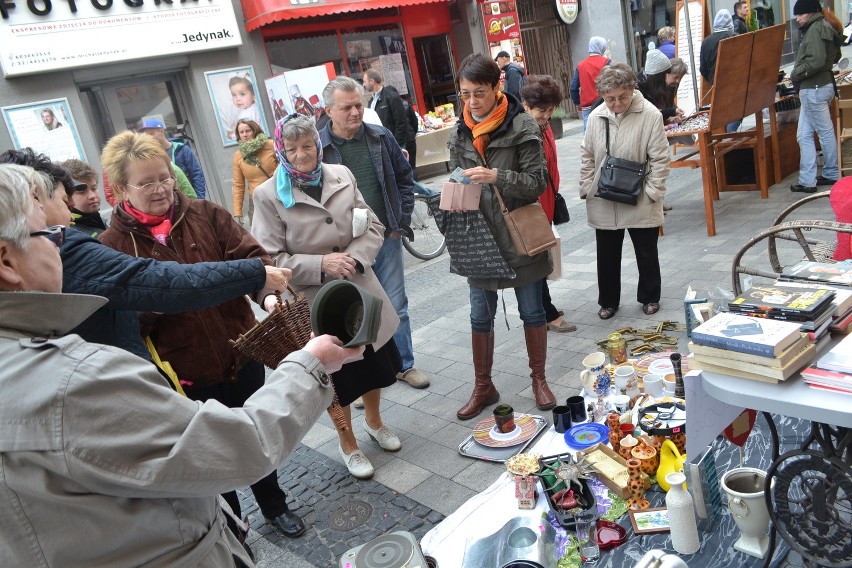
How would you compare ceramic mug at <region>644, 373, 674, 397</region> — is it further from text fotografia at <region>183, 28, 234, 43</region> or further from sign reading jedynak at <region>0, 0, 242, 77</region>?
text fotografia at <region>183, 28, 234, 43</region>

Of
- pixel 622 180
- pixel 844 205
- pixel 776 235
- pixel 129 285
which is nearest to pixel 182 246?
pixel 129 285

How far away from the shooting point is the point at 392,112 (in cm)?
786

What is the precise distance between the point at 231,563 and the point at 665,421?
1894 millimetres

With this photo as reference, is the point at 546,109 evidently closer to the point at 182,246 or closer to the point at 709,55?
the point at 182,246

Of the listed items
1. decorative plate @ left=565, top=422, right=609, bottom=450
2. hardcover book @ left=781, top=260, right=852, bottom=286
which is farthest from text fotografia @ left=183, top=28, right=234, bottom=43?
hardcover book @ left=781, top=260, right=852, bottom=286

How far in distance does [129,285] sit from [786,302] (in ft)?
6.75

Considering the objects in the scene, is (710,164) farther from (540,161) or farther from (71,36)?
(71,36)

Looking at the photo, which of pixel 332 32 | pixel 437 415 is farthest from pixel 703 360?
pixel 332 32

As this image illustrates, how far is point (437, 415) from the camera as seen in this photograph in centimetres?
369

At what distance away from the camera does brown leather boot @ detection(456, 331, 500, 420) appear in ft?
11.7

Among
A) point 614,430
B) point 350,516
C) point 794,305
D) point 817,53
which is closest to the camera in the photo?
point 794,305

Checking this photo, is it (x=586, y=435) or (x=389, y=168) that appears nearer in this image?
(x=586, y=435)

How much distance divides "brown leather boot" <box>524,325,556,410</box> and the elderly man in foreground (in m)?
2.26

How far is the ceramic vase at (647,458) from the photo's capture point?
100 inches
